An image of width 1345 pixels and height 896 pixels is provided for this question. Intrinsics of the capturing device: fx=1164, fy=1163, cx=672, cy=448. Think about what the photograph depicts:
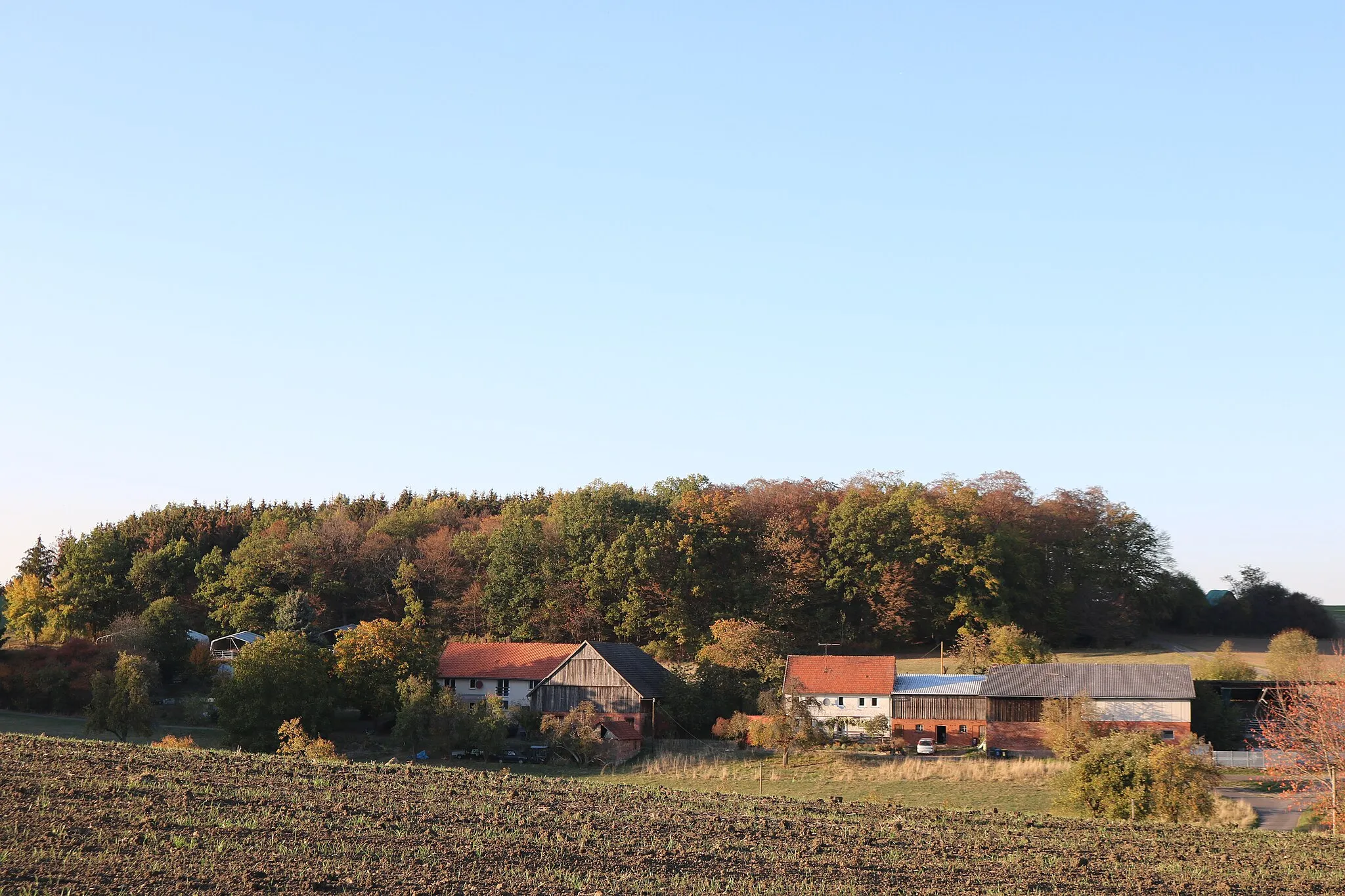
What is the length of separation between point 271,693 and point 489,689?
47.9ft

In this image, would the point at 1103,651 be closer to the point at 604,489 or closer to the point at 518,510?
the point at 604,489

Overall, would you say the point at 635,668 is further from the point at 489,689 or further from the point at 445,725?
the point at 445,725

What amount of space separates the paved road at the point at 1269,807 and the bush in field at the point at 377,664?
36.0 metres

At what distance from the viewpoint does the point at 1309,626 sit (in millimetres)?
87062

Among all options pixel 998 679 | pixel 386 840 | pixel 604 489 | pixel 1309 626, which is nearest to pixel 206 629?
pixel 604 489

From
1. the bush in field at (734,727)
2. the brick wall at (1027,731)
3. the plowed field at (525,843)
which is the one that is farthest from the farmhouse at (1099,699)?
the plowed field at (525,843)

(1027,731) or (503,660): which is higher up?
(503,660)

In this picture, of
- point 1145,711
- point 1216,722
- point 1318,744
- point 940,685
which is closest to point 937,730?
point 940,685

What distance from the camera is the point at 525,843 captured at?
21.5 m

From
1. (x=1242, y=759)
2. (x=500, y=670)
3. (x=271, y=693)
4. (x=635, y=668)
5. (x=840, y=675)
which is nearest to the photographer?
(x=1242, y=759)

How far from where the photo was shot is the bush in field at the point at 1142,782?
33125 mm

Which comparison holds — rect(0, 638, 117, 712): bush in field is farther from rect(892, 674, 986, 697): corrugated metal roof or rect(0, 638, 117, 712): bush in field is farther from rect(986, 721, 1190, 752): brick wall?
rect(986, 721, 1190, 752): brick wall

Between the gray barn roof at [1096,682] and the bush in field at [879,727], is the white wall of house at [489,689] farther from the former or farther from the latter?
the gray barn roof at [1096,682]

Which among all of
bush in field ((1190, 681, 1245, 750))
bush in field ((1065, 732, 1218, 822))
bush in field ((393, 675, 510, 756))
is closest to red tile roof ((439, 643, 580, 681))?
bush in field ((393, 675, 510, 756))
